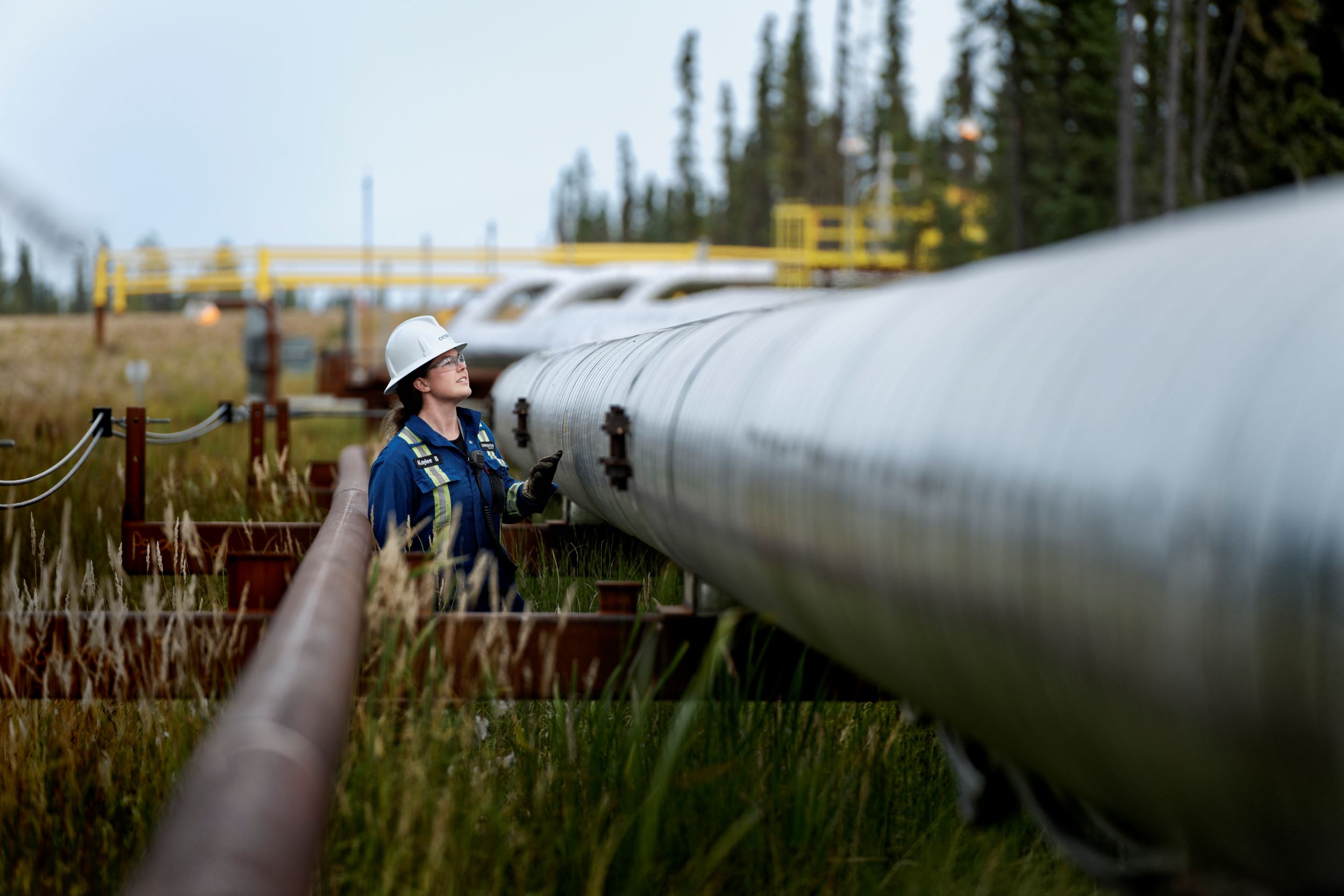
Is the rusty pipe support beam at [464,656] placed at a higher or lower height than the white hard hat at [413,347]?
lower

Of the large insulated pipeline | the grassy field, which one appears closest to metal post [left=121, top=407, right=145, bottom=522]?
the grassy field

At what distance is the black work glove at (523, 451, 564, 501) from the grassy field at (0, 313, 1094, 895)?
34.2 inches

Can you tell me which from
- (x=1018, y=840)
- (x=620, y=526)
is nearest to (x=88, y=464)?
(x=620, y=526)

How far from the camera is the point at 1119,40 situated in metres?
43.6

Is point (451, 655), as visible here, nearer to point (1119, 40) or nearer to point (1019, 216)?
point (1019, 216)

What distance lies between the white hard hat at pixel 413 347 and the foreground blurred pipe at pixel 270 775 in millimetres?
1975

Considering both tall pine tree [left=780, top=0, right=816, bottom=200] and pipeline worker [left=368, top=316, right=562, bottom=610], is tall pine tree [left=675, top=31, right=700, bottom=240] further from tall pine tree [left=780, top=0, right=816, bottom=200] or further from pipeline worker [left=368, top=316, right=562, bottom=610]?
pipeline worker [left=368, top=316, right=562, bottom=610]

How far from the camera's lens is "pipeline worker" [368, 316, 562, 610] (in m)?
4.72

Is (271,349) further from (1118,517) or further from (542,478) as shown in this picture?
(1118,517)

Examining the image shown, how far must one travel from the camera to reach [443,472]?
485 centimetres

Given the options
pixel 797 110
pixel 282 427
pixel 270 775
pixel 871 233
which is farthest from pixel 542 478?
pixel 797 110

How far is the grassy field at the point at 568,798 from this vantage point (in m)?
2.68

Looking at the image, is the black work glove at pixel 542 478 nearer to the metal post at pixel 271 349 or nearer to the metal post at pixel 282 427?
the metal post at pixel 282 427

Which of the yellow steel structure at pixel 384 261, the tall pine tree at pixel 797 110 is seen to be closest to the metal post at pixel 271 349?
the yellow steel structure at pixel 384 261
